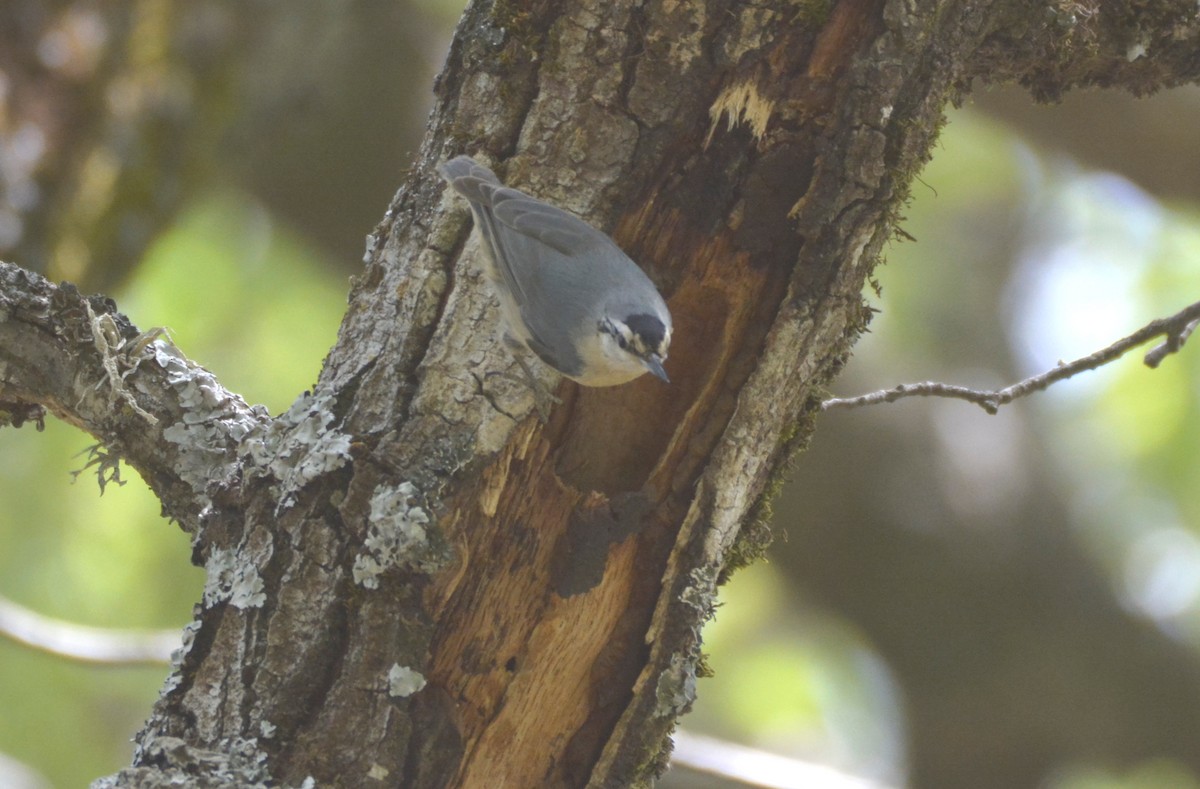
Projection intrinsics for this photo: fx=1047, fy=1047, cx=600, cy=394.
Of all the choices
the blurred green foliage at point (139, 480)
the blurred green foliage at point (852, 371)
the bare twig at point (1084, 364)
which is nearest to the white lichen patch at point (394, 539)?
the bare twig at point (1084, 364)

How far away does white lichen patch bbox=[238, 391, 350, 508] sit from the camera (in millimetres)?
1765

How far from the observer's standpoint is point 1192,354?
4.99 m

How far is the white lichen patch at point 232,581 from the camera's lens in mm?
1745

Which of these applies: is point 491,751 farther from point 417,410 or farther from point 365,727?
point 417,410

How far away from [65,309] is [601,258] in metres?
1.05

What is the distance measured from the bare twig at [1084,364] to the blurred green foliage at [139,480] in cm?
369

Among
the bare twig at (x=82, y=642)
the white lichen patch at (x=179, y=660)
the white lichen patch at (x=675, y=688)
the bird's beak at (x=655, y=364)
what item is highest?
the bird's beak at (x=655, y=364)

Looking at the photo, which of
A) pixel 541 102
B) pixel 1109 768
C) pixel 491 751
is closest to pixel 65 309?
pixel 541 102

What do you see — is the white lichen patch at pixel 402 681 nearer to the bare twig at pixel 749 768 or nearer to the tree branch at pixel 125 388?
the tree branch at pixel 125 388

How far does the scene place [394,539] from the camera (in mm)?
1702

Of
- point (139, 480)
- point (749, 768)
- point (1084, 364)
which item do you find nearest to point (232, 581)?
point (1084, 364)

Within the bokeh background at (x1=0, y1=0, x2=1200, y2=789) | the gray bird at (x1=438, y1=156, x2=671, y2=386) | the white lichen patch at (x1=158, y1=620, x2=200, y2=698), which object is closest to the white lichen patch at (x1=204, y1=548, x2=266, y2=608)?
the white lichen patch at (x1=158, y1=620, x2=200, y2=698)

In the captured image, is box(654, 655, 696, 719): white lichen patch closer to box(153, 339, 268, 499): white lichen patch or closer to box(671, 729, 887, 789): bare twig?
box(153, 339, 268, 499): white lichen patch

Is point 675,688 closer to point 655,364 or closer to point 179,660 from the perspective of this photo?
point 655,364
